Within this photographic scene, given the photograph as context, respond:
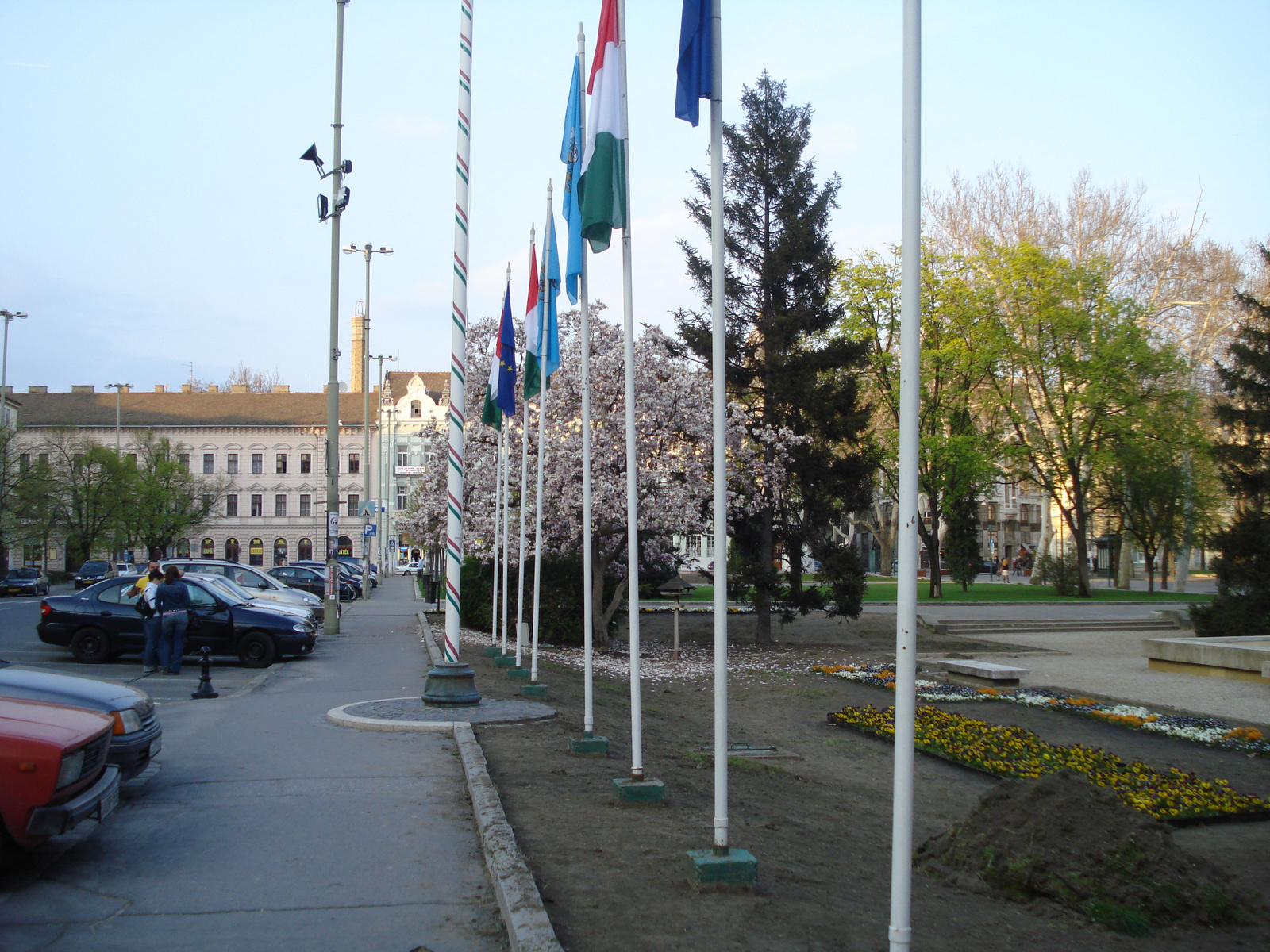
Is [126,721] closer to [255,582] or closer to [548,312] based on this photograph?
[548,312]

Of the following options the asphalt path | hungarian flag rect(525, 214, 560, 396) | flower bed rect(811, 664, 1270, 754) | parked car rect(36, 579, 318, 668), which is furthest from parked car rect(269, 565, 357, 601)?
hungarian flag rect(525, 214, 560, 396)

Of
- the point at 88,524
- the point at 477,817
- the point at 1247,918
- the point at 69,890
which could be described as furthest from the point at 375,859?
the point at 88,524

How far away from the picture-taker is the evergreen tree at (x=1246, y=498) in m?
23.6

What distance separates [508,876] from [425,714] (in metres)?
6.38

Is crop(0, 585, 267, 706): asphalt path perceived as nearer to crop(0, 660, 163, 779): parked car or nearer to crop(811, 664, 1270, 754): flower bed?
crop(0, 660, 163, 779): parked car

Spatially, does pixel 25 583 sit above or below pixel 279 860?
below

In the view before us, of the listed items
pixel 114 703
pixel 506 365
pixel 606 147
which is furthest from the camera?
pixel 506 365

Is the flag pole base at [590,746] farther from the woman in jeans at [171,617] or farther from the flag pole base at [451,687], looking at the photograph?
the woman in jeans at [171,617]

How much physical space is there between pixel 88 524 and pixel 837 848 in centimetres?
6555

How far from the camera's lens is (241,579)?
1061 inches

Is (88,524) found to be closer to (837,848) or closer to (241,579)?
(241,579)

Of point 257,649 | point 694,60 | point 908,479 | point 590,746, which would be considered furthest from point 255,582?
point 908,479

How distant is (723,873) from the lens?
214 inches

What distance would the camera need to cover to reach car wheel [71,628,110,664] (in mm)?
17641
